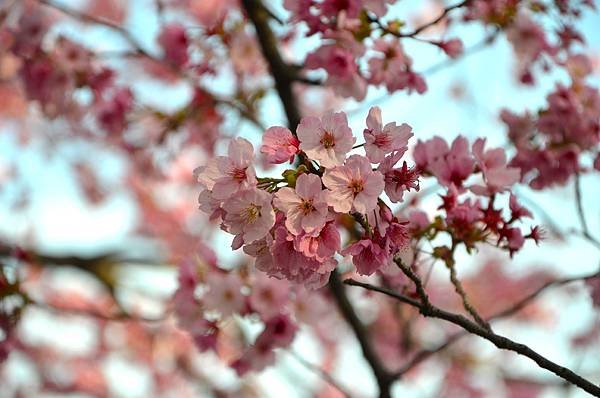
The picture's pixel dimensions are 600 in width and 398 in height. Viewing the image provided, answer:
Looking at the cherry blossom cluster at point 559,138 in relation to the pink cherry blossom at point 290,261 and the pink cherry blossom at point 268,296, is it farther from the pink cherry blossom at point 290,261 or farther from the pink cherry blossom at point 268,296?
the pink cherry blossom at point 290,261

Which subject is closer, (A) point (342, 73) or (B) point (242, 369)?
(A) point (342, 73)

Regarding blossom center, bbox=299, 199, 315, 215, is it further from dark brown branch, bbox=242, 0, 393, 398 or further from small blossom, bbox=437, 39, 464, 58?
dark brown branch, bbox=242, 0, 393, 398

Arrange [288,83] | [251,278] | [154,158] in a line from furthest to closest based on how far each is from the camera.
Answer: [154,158], [288,83], [251,278]

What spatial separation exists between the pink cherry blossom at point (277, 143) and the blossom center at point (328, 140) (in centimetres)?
8

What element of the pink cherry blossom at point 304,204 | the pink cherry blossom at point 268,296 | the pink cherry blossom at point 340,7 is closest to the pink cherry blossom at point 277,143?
the pink cherry blossom at point 304,204

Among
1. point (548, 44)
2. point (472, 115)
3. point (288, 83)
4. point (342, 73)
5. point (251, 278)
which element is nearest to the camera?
point (342, 73)

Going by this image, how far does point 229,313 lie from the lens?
96.0 inches

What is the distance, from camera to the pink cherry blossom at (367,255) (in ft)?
4.75

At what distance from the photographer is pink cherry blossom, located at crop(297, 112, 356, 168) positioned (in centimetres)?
141

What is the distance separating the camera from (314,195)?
1386 millimetres

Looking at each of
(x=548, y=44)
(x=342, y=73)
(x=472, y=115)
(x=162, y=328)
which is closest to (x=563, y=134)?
(x=548, y=44)

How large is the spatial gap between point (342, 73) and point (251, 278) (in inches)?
34.5

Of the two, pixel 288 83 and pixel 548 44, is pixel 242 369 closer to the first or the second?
pixel 288 83

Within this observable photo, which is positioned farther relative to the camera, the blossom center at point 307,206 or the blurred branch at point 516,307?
the blurred branch at point 516,307
